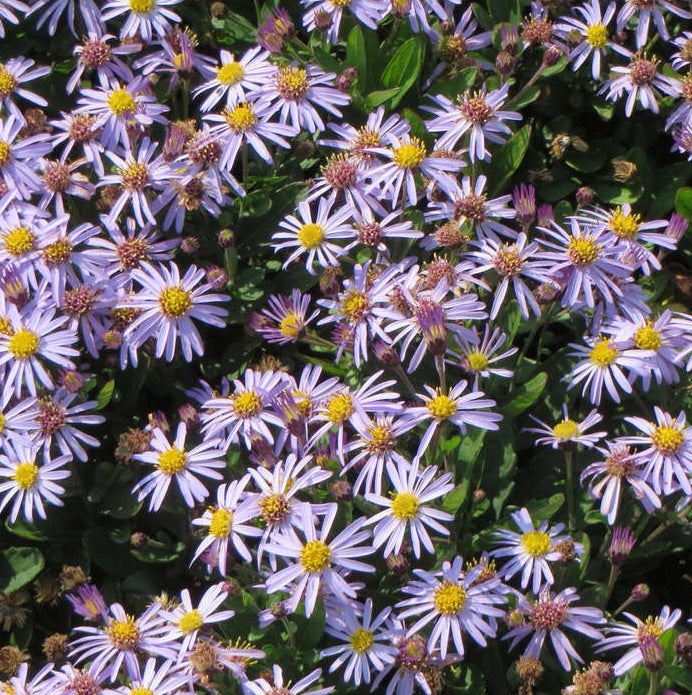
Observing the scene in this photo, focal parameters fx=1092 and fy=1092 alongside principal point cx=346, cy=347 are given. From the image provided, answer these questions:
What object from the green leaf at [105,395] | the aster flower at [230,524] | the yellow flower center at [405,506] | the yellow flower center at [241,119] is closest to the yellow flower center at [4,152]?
the yellow flower center at [241,119]

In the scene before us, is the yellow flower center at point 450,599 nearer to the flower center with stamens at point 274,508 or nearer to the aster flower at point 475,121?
the flower center with stamens at point 274,508

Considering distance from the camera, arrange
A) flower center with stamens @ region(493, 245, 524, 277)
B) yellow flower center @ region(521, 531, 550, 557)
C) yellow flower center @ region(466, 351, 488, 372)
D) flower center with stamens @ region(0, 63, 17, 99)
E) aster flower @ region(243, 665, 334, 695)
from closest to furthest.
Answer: aster flower @ region(243, 665, 334, 695), yellow flower center @ region(521, 531, 550, 557), yellow flower center @ region(466, 351, 488, 372), flower center with stamens @ region(493, 245, 524, 277), flower center with stamens @ region(0, 63, 17, 99)

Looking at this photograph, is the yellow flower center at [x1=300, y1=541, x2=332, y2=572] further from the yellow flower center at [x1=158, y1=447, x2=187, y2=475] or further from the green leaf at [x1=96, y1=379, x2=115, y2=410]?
the green leaf at [x1=96, y1=379, x2=115, y2=410]

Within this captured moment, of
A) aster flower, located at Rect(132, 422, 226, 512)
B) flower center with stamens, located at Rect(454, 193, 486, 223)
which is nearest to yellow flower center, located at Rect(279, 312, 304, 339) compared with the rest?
aster flower, located at Rect(132, 422, 226, 512)

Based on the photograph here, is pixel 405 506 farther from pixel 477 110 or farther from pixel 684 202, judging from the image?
pixel 684 202

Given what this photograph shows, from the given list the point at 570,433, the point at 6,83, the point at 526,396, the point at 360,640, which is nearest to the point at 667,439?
the point at 570,433

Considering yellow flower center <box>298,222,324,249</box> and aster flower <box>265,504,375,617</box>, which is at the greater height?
yellow flower center <box>298,222,324,249</box>

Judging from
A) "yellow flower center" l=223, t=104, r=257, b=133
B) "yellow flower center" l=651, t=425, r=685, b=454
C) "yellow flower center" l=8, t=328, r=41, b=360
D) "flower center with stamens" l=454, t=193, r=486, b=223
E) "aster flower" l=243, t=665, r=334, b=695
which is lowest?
"aster flower" l=243, t=665, r=334, b=695
